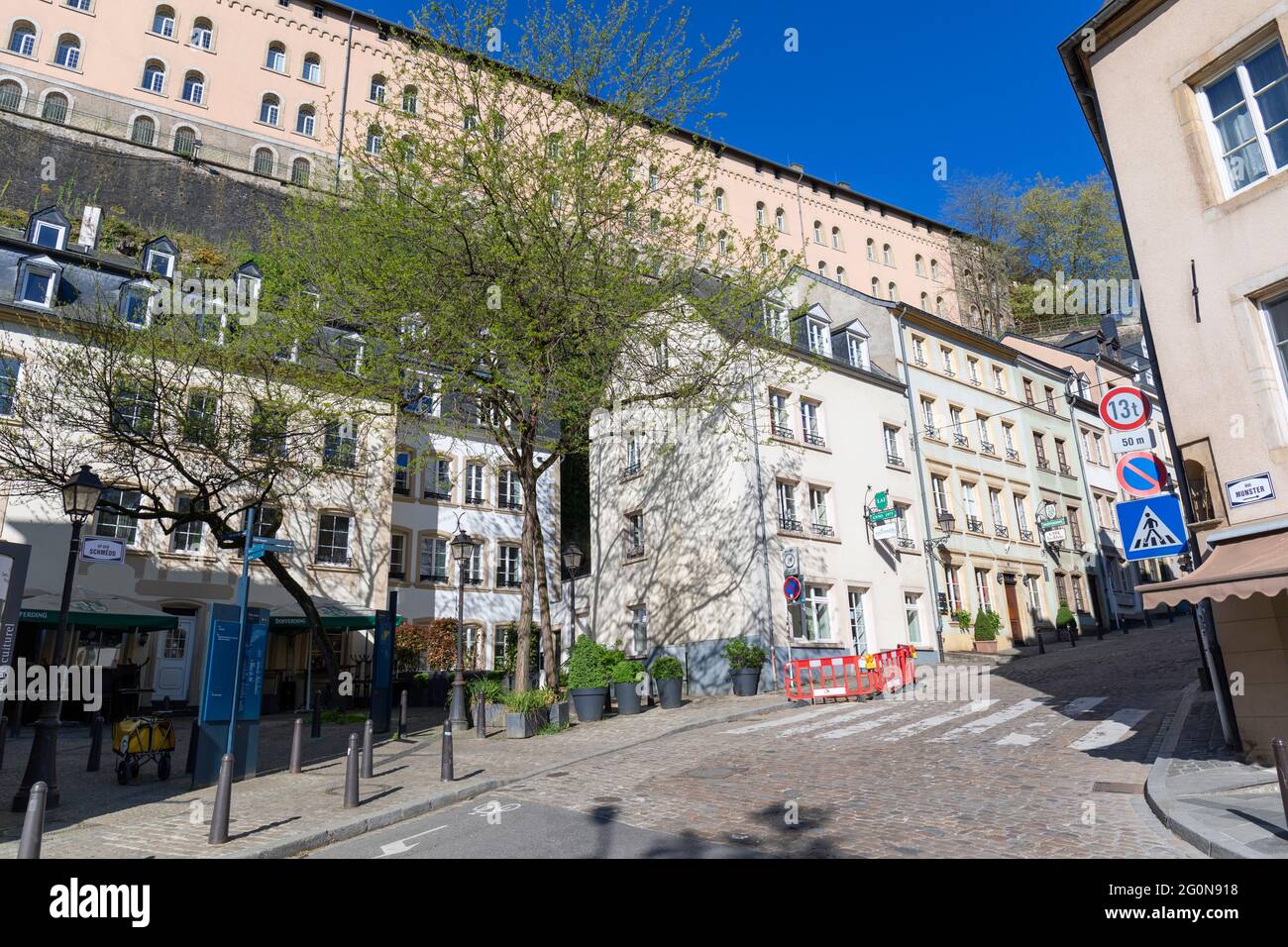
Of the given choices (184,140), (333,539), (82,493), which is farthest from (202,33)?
(82,493)

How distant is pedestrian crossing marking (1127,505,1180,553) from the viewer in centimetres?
809

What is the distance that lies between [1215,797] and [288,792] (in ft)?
32.9

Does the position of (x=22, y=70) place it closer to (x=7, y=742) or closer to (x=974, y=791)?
(x=7, y=742)

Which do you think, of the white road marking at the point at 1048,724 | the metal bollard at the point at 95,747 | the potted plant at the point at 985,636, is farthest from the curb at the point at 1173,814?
the potted plant at the point at 985,636

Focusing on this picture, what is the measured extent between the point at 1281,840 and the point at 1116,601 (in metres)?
32.0

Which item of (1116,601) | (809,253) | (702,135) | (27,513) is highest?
(809,253)

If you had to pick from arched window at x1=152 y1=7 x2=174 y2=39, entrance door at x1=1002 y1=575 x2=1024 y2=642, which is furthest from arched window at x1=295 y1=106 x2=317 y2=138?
entrance door at x1=1002 y1=575 x2=1024 y2=642

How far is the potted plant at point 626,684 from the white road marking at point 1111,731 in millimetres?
8898

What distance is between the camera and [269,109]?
48.2 m

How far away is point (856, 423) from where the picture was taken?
2544 centimetres

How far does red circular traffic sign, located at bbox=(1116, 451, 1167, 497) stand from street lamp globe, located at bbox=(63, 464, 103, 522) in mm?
13093

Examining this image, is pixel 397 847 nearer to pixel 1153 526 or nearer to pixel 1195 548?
pixel 1153 526

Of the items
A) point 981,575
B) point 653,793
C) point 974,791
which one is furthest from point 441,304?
point 981,575

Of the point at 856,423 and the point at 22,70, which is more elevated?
the point at 22,70
